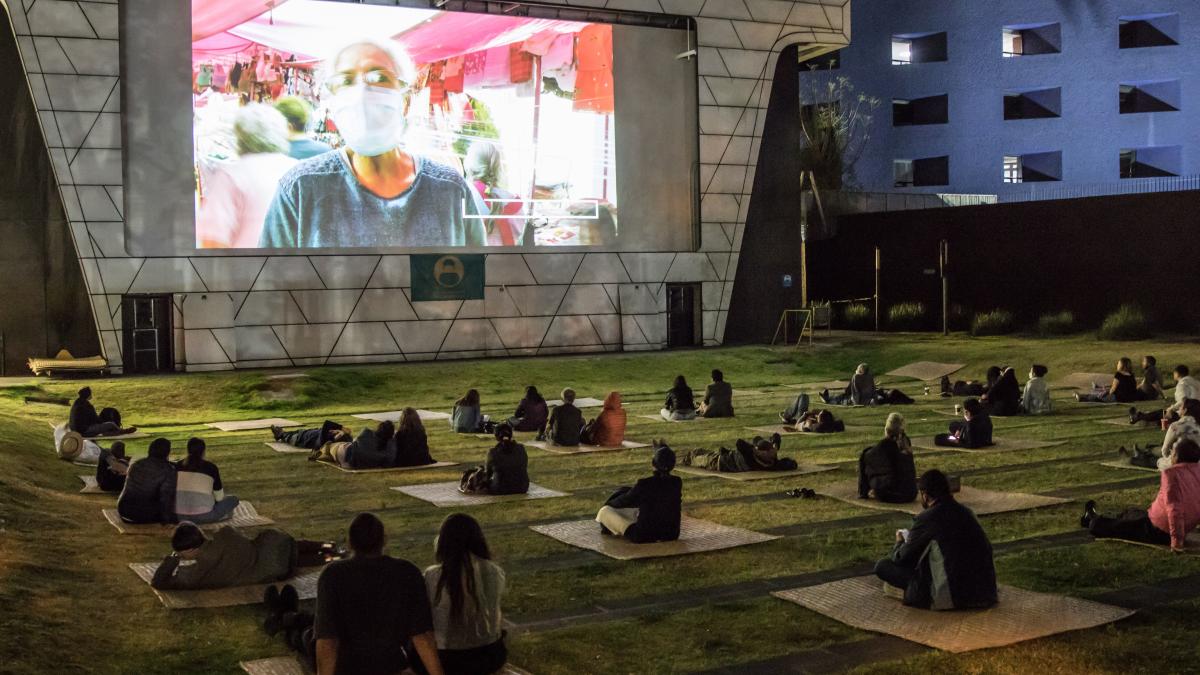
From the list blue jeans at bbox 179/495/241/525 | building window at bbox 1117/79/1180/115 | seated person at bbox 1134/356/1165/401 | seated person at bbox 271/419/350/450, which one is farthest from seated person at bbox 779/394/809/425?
building window at bbox 1117/79/1180/115

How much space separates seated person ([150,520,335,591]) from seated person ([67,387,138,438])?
814cm

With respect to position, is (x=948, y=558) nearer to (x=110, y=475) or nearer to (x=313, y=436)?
(x=110, y=475)

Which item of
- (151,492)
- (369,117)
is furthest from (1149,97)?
(151,492)

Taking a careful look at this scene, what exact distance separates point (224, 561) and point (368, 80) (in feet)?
58.5

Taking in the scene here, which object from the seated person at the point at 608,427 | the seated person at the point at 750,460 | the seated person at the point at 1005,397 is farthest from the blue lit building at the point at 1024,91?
the seated person at the point at 750,460

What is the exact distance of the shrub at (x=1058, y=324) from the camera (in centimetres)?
2838

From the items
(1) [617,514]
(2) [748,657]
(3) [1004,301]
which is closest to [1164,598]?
(2) [748,657]

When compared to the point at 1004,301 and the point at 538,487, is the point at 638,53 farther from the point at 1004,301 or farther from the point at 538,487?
the point at 538,487

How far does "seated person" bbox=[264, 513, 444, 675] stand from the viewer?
500 cm

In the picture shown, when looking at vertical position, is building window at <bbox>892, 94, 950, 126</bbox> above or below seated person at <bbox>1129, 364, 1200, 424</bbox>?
above

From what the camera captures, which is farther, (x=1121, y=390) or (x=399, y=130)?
(x=399, y=130)

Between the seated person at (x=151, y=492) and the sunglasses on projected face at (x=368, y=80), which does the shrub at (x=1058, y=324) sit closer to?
the sunglasses on projected face at (x=368, y=80)

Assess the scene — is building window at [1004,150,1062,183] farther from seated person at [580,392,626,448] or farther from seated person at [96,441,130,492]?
seated person at [96,441,130,492]

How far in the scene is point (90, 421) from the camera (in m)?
16.0
